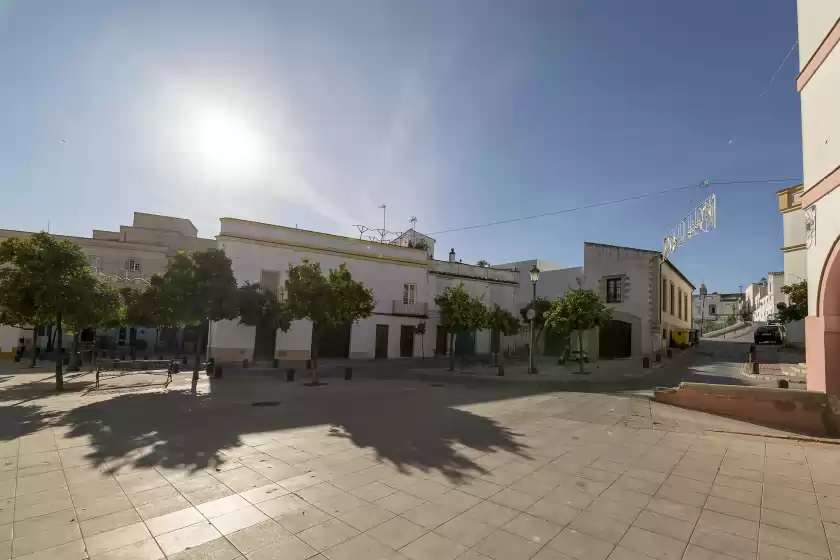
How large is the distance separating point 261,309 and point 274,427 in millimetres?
12254

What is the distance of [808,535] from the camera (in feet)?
12.7

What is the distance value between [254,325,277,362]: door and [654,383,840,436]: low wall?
20.4m

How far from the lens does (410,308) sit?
28.2 meters

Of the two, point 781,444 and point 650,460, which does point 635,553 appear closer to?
point 650,460

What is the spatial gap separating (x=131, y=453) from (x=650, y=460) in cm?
795

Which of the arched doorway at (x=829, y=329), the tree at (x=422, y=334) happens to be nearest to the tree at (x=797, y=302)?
the arched doorway at (x=829, y=329)

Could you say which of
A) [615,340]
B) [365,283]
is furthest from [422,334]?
[615,340]

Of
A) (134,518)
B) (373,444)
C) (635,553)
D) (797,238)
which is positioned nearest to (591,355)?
(797,238)

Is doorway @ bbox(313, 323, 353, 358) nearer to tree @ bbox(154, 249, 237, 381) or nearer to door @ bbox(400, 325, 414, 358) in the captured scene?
door @ bbox(400, 325, 414, 358)

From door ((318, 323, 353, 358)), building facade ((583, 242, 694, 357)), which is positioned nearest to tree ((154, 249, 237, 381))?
door ((318, 323, 353, 358))

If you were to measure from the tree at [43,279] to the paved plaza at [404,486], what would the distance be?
2.84m

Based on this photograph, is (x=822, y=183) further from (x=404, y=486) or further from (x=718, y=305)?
(x=718, y=305)

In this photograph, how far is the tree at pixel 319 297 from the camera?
14.4 metres

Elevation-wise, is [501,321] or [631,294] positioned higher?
[631,294]
